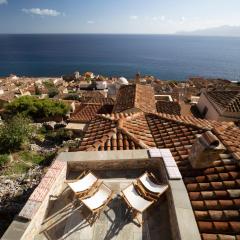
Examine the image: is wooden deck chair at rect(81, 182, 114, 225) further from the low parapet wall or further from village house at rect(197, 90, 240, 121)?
village house at rect(197, 90, 240, 121)

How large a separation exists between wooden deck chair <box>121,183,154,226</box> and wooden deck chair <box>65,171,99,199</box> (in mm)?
900

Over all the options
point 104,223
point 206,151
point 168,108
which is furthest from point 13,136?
point 206,151

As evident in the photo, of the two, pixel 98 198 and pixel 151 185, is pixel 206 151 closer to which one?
pixel 151 185

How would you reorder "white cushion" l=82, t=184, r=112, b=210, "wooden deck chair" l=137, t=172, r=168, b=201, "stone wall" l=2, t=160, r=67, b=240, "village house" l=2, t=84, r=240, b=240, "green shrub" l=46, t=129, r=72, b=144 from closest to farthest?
"stone wall" l=2, t=160, r=67, b=240 < "village house" l=2, t=84, r=240, b=240 < "white cushion" l=82, t=184, r=112, b=210 < "wooden deck chair" l=137, t=172, r=168, b=201 < "green shrub" l=46, t=129, r=72, b=144

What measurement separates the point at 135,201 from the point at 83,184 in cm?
148

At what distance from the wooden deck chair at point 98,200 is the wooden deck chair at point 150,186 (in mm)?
855

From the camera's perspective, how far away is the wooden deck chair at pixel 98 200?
18.6ft

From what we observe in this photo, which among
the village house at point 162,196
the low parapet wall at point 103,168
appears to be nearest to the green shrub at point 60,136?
the village house at point 162,196

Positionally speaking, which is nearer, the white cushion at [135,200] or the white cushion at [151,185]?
the white cushion at [135,200]

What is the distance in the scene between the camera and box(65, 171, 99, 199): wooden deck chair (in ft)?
19.9

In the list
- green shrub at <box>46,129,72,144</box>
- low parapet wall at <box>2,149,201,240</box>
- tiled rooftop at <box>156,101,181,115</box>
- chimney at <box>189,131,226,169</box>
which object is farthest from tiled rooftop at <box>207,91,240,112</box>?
low parapet wall at <box>2,149,201,240</box>

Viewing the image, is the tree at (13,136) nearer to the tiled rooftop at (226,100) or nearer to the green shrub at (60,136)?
the green shrub at (60,136)

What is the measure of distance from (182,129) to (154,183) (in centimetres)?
439

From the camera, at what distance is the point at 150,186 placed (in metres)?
6.25
